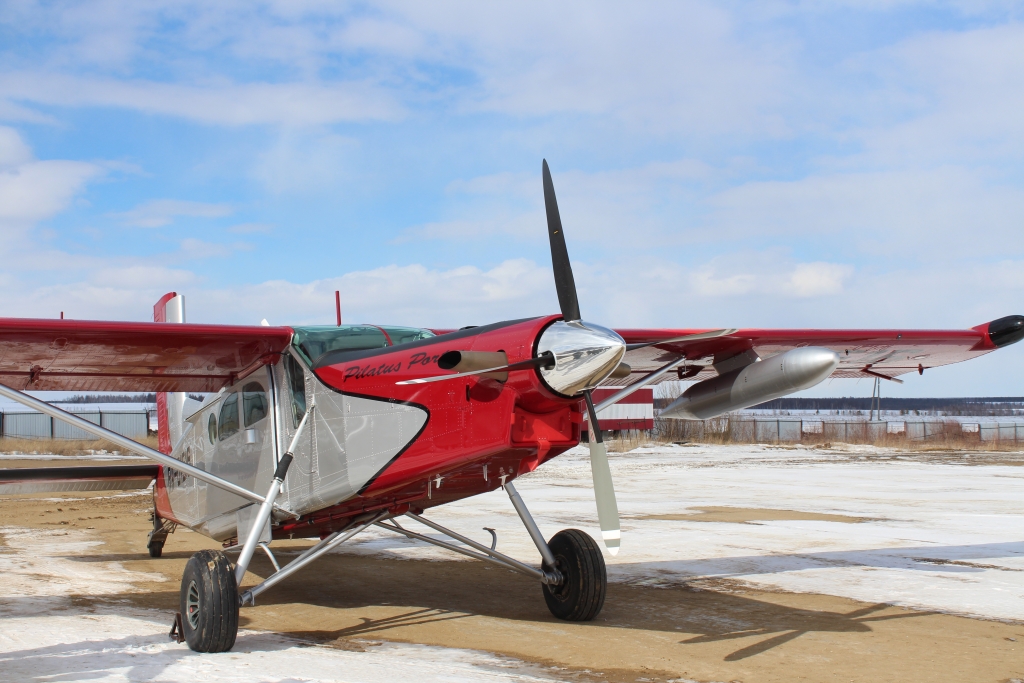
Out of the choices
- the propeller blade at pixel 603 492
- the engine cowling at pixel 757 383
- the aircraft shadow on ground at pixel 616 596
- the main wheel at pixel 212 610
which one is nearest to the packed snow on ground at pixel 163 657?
the main wheel at pixel 212 610

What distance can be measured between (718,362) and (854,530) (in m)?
6.84

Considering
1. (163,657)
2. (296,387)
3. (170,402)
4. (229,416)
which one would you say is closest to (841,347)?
(296,387)

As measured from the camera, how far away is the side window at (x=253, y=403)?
27.0 ft

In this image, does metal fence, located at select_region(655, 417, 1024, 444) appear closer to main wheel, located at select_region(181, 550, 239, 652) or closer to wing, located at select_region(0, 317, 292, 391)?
wing, located at select_region(0, 317, 292, 391)

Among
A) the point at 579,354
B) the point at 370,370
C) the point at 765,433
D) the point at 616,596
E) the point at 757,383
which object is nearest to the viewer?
the point at 579,354

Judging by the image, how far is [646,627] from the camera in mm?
7309

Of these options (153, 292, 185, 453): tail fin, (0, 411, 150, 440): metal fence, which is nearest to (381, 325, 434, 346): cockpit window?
(153, 292, 185, 453): tail fin

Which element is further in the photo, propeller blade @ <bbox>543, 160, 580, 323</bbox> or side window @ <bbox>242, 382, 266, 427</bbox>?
side window @ <bbox>242, 382, 266, 427</bbox>

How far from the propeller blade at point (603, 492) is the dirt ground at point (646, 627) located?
91cm

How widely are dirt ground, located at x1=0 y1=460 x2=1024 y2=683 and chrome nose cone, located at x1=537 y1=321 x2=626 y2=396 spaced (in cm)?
196

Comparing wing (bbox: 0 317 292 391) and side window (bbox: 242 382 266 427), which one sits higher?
wing (bbox: 0 317 292 391)

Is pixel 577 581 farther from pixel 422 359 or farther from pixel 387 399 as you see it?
pixel 422 359

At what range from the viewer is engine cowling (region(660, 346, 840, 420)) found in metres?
6.74

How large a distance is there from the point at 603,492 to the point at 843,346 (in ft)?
14.6
